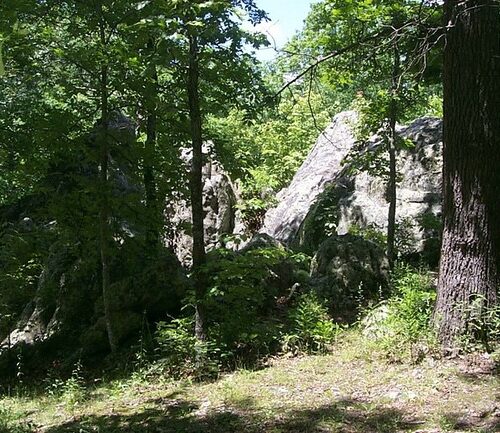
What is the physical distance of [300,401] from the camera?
554cm

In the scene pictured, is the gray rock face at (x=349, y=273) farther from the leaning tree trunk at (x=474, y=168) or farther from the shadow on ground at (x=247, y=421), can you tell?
the shadow on ground at (x=247, y=421)

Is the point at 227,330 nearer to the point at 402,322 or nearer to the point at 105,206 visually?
the point at 402,322

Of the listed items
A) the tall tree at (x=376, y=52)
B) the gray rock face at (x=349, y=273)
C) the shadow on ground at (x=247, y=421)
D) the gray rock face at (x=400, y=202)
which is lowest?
the shadow on ground at (x=247, y=421)

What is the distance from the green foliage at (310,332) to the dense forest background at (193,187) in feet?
0.08

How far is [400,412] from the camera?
4.89 m

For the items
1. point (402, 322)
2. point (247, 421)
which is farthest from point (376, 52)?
point (247, 421)

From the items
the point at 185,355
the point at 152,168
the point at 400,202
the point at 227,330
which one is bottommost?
the point at 185,355

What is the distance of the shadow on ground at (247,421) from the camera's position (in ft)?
15.5

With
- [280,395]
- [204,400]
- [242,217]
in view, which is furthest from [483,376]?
[242,217]

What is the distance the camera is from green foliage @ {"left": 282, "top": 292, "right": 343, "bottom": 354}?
24.1 ft

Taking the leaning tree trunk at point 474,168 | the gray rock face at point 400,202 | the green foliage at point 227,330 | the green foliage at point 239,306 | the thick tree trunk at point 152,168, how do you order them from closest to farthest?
the leaning tree trunk at point 474,168, the green foliage at point 227,330, the green foliage at point 239,306, the thick tree trunk at point 152,168, the gray rock face at point 400,202

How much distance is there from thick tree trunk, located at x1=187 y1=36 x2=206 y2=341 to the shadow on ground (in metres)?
1.53

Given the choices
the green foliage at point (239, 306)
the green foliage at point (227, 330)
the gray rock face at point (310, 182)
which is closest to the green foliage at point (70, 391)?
the green foliage at point (227, 330)

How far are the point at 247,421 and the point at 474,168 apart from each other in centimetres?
359
